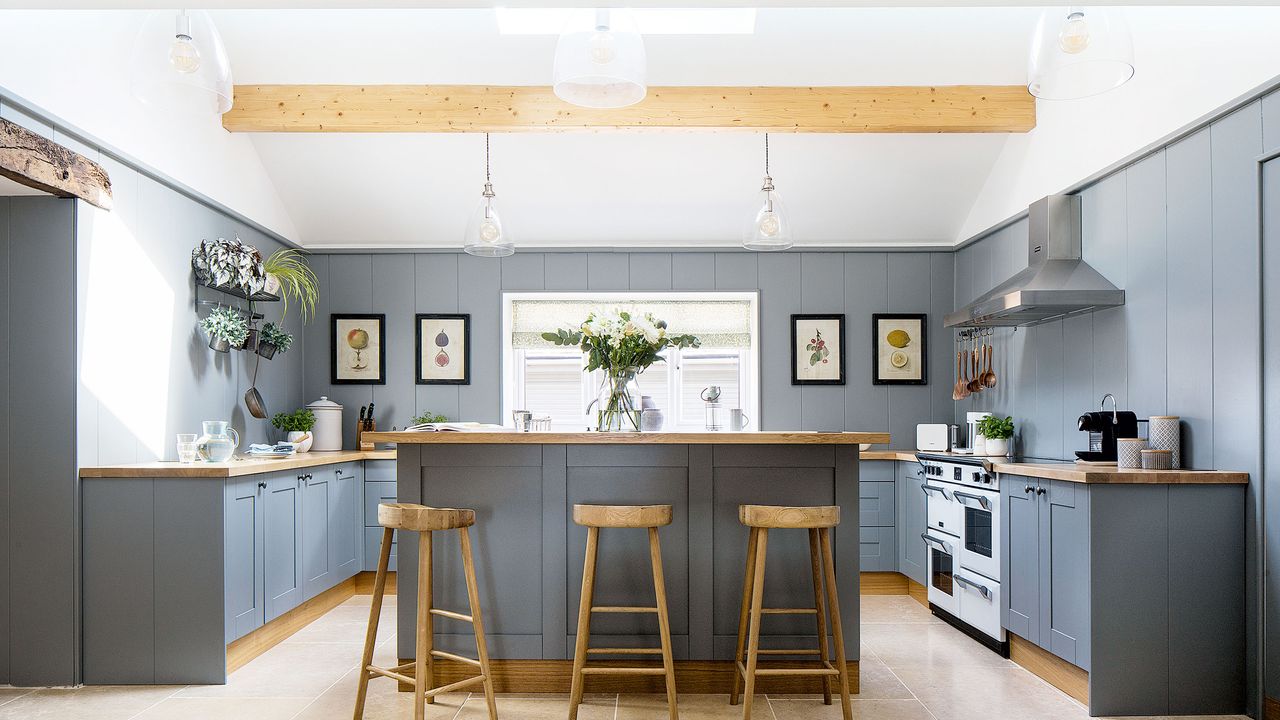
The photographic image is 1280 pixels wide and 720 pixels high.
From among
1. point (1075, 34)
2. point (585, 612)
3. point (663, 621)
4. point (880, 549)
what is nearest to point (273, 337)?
point (585, 612)

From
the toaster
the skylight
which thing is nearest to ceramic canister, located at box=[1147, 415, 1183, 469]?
the toaster

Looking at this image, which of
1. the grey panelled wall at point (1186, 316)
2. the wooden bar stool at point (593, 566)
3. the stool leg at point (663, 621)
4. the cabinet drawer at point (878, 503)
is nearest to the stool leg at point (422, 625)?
the wooden bar stool at point (593, 566)

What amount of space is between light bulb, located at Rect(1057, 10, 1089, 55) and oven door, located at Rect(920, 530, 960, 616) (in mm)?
3105

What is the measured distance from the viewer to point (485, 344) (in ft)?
20.0

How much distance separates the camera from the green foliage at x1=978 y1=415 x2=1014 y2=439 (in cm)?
494

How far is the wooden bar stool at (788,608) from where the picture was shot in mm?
3035

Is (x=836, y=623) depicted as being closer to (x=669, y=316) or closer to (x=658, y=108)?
(x=658, y=108)

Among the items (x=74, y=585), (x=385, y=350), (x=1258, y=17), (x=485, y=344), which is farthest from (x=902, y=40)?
(x=74, y=585)

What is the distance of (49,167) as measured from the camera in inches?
133

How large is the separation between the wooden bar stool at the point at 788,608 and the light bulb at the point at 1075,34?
5.58 ft

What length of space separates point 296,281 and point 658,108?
2736 millimetres

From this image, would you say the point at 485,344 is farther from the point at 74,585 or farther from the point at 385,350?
the point at 74,585

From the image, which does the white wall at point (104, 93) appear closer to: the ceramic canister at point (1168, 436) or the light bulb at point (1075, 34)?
the light bulb at point (1075, 34)

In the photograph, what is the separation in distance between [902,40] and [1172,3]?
74.2 inches
